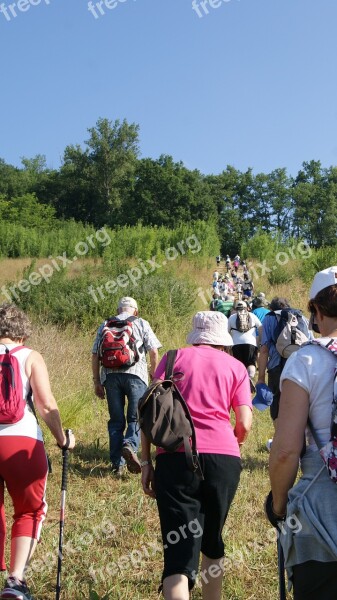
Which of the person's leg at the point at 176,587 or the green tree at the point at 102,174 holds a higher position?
the green tree at the point at 102,174

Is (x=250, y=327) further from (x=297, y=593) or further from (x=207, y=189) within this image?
(x=207, y=189)

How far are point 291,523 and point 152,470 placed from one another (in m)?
1.25

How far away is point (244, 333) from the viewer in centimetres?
926

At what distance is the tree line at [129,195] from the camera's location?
74812 mm

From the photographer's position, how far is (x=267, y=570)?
12.7ft

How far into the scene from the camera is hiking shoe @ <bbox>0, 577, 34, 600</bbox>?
3066mm

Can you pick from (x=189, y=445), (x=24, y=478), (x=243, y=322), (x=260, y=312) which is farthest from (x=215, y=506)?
(x=260, y=312)

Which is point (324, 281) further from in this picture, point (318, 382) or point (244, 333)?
point (244, 333)

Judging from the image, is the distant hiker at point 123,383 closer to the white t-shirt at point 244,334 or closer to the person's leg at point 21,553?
the person's leg at point 21,553

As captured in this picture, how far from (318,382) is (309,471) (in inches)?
13.0

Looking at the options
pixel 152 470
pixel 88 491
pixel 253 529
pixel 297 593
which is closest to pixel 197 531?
pixel 152 470

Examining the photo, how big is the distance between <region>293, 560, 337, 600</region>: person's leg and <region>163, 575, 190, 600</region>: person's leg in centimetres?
91

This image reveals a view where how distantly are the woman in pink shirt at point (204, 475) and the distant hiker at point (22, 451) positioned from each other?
2.07 feet

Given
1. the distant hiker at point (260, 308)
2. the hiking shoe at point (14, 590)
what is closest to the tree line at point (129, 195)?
the distant hiker at point (260, 308)
